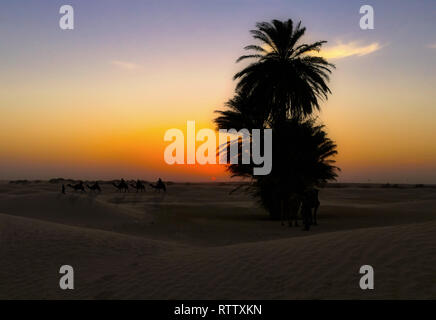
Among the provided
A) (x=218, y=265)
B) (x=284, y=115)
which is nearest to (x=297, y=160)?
(x=284, y=115)

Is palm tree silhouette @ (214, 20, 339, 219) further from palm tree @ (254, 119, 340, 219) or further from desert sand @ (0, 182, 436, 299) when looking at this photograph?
desert sand @ (0, 182, 436, 299)

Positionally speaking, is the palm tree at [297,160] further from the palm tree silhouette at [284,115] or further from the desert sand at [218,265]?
the desert sand at [218,265]

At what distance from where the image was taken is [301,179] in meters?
23.2

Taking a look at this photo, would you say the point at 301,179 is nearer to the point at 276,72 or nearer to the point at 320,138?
the point at 320,138

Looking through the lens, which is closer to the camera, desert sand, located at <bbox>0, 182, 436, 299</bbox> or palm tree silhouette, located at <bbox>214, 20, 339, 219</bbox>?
desert sand, located at <bbox>0, 182, 436, 299</bbox>

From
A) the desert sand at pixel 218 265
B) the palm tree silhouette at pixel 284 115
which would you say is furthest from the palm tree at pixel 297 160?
the desert sand at pixel 218 265

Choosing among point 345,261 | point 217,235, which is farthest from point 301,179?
point 345,261

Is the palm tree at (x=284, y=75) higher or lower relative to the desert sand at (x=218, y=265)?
higher

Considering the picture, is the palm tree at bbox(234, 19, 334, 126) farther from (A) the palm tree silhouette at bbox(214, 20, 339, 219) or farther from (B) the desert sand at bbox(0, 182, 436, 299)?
(B) the desert sand at bbox(0, 182, 436, 299)

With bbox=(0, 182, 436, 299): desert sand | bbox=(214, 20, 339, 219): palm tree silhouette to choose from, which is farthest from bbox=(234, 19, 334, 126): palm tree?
bbox=(0, 182, 436, 299): desert sand

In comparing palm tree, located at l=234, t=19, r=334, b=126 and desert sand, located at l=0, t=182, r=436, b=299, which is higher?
palm tree, located at l=234, t=19, r=334, b=126

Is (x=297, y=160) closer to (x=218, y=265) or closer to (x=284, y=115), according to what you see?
(x=284, y=115)

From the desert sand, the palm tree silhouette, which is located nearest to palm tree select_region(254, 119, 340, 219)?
the palm tree silhouette

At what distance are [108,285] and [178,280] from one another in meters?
1.55
